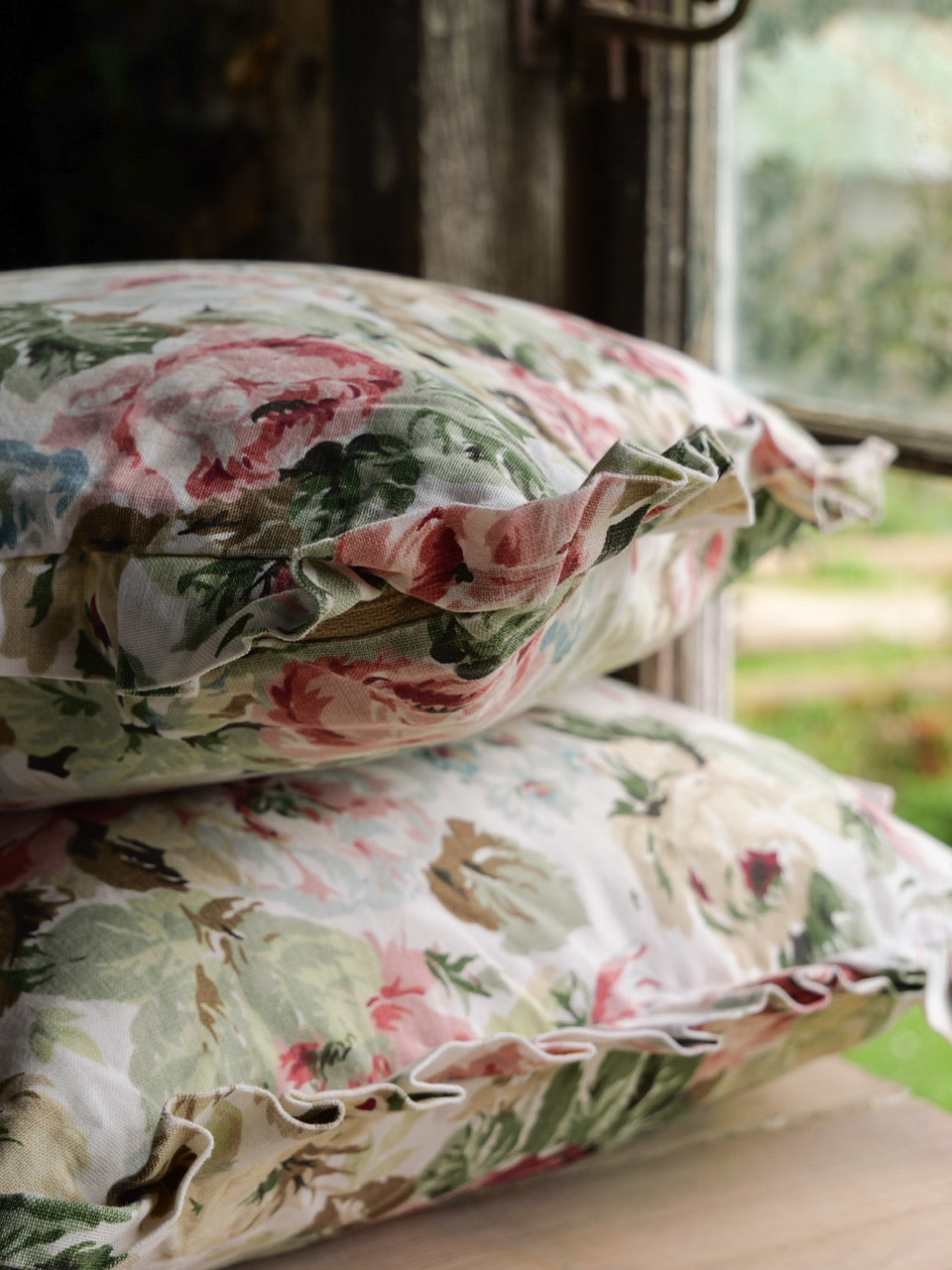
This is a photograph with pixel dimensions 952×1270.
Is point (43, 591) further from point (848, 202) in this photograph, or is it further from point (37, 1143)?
point (848, 202)

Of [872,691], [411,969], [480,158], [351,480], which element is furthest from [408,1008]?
[872,691]

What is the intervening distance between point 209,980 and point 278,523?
19 centimetres

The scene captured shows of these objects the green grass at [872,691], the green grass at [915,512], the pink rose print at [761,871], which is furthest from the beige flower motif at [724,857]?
the green grass at [915,512]

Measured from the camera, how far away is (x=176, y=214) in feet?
4.76

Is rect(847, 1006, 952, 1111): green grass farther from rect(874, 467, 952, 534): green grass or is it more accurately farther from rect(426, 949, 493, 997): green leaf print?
rect(874, 467, 952, 534): green grass

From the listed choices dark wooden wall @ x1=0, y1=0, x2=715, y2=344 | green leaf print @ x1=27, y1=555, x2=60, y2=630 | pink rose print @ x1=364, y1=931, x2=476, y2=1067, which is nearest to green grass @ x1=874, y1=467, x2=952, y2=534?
dark wooden wall @ x1=0, y1=0, x2=715, y2=344

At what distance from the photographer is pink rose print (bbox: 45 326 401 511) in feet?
1.48

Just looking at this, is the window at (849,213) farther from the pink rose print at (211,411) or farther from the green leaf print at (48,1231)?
the green leaf print at (48,1231)

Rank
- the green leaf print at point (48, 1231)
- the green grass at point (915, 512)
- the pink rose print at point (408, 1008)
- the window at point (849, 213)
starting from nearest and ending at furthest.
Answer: the green leaf print at point (48, 1231), the pink rose print at point (408, 1008), the window at point (849, 213), the green grass at point (915, 512)

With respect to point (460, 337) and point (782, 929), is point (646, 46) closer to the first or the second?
point (460, 337)

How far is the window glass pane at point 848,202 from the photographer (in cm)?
92

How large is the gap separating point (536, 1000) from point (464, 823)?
0.30 ft

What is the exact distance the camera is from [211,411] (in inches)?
18.6

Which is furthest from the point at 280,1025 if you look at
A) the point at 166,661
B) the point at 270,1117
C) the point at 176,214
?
the point at 176,214
